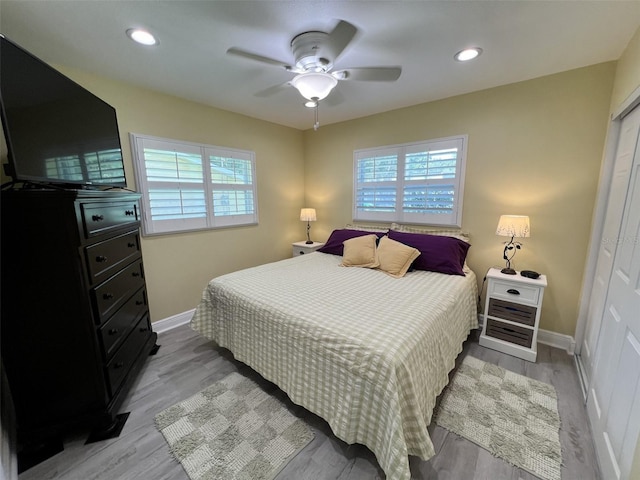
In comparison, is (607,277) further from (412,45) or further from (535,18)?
(412,45)

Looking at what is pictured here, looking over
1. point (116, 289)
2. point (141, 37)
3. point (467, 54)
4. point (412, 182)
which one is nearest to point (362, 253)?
point (412, 182)

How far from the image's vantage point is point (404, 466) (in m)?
1.10

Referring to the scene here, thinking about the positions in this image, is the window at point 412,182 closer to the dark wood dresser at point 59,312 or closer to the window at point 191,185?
the window at point 191,185

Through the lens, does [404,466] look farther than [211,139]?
No

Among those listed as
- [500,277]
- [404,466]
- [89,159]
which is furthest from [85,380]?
[500,277]

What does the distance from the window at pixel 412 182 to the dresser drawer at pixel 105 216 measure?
103 inches

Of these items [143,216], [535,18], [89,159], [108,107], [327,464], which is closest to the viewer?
[327,464]

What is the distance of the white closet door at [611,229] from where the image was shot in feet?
5.46

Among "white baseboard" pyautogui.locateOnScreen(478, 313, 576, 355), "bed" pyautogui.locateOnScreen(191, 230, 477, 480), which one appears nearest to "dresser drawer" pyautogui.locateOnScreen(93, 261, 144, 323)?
"bed" pyautogui.locateOnScreen(191, 230, 477, 480)

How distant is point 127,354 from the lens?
5.94 ft

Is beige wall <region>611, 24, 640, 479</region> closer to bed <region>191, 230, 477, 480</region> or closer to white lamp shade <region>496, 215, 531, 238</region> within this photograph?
white lamp shade <region>496, 215, 531, 238</region>

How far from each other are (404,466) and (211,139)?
10.9ft

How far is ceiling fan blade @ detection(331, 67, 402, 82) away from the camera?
167 cm

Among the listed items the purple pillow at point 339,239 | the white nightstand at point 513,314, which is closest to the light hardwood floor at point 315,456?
the white nightstand at point 513,314
